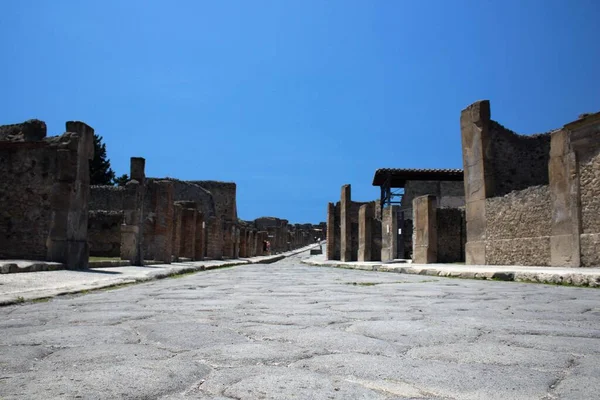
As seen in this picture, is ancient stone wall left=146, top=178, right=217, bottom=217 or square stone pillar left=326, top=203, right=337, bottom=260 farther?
ancient stone wall left=146, top=178, right=217, bottom=217

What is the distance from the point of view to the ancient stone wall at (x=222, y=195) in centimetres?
4106

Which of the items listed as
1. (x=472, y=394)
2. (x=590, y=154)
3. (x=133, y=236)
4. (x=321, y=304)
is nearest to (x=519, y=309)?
(x=321, y=304)

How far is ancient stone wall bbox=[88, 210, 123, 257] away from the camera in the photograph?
17078mm

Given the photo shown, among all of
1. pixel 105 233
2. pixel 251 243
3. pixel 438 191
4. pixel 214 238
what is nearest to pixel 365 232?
pixel 214 238

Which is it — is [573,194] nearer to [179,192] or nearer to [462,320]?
[462,320]

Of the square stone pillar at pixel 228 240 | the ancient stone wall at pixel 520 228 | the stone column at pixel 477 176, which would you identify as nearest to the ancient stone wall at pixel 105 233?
the square stone pillar at pixel 228 240

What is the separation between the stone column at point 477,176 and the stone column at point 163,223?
28.7 ft

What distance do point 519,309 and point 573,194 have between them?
8024mm

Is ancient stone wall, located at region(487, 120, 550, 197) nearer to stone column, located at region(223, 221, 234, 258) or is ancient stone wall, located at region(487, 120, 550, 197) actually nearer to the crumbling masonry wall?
the crumbling masonry wall

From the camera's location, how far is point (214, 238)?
76.7 ft

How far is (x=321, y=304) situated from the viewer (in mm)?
4168

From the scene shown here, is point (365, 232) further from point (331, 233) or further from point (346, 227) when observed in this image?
point (331, 233)

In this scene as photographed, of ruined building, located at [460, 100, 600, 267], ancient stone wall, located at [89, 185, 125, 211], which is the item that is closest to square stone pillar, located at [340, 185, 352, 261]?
ruined building, located at [460, 100, 600, 267]

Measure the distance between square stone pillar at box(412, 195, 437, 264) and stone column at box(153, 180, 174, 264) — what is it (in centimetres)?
774
